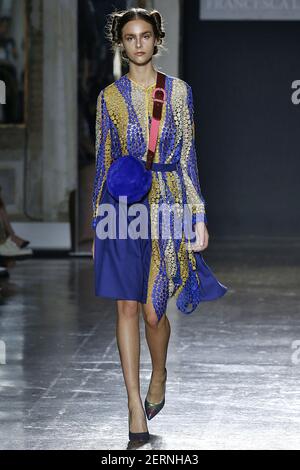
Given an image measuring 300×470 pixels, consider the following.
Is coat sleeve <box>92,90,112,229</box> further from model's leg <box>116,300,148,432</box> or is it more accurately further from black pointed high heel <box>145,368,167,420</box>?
black pointed high heel <box>145,368,167,420</box>

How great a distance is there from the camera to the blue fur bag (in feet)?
15.3

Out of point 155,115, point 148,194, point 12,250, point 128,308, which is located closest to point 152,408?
point 128,308

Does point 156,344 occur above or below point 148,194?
below

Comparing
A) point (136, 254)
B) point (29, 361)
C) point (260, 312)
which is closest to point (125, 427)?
point (136, 254)

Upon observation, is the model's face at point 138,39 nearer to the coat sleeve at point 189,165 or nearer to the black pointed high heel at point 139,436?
the coat sleeve at point 189,165

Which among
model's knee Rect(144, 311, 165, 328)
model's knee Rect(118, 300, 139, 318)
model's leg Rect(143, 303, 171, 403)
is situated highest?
model's knee Rect(118, 300, 139, 318)

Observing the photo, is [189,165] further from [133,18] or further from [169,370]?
[169,370]

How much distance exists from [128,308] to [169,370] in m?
1.43

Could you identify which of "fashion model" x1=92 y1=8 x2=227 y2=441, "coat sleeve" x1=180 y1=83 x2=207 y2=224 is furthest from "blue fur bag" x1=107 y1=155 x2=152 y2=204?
"coat sleeve" x1=180 y1=83 x2=207 y2=224

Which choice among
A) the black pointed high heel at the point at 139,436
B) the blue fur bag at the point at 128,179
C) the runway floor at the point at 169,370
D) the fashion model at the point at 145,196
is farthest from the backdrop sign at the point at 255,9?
the black pointed high heel at the point at 139,436

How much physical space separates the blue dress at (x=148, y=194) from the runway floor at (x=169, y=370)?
20.3 inches

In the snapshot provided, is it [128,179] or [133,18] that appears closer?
[128,179]

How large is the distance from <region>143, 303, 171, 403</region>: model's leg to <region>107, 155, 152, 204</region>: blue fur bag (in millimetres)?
419

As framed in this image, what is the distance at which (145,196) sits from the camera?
15.6ft
